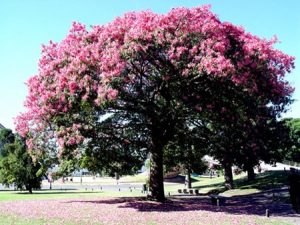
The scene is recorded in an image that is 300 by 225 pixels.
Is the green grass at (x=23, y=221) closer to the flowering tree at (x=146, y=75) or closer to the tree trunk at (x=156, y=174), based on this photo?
the flowering tree at (x=146, y=75)

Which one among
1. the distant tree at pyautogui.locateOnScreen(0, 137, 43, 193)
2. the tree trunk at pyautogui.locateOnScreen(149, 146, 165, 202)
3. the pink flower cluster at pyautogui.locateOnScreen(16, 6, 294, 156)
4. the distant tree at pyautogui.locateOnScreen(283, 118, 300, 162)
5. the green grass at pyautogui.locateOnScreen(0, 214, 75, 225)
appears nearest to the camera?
the green grass at pyautogui.locateOnScreen(0, 214, 75, 225)

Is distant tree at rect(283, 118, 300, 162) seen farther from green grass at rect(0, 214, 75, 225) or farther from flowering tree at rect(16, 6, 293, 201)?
green grass at rect(0, 214, 75, 225)

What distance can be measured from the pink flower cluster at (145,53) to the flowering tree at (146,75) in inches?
2.5

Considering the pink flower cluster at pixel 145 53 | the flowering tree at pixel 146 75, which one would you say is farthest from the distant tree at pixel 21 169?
the pink flower cluster at pixel 145 53

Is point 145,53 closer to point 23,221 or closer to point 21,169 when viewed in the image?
point 23,221

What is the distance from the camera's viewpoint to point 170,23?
84.3ft

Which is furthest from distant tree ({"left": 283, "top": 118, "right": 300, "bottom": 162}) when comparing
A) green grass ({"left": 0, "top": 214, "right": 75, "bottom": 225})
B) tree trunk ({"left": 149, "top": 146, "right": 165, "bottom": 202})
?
green grass ({"left": 0, "top": 214, "right": 75, "bottom": 225})

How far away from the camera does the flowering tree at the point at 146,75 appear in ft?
81.0

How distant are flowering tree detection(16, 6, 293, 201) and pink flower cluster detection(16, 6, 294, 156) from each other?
64 mm

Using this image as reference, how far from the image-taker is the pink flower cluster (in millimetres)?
24391

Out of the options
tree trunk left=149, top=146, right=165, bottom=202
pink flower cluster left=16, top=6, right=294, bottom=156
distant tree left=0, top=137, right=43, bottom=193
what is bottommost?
tree trunk left=149, top=146, right=165, bottom=202

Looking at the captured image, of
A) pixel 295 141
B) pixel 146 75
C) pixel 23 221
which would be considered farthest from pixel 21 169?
pixel 295 141

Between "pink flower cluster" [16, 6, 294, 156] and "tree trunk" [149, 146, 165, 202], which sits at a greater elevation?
"pink flower cluster" [16, 6, 294, 156]

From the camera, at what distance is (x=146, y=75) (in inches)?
1133
